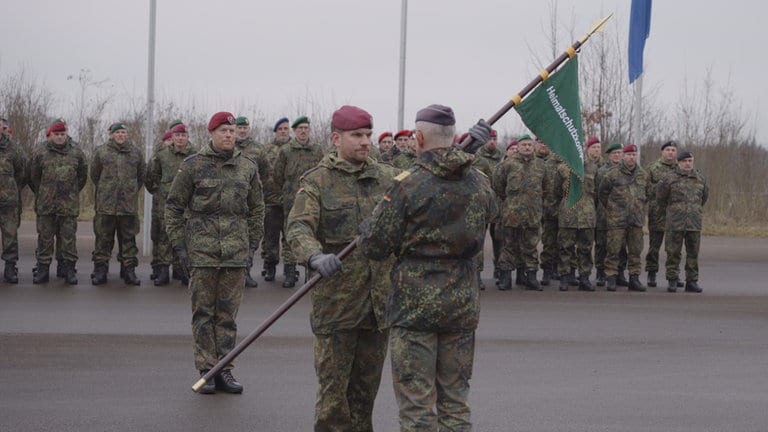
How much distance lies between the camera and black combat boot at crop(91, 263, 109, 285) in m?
14.4

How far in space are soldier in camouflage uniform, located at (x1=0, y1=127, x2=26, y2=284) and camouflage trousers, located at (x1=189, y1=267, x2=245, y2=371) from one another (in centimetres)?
709

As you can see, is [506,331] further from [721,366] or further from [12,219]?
[12,219]

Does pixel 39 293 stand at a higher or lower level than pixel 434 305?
lower

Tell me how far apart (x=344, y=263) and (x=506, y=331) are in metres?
5.35

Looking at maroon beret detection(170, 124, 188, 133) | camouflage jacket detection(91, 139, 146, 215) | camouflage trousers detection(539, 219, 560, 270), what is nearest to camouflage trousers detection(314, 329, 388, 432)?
maroon beret detection(170, 124, 188, 133)

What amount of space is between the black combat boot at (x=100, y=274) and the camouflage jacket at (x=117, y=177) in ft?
2.36

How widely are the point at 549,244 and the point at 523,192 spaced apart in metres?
1.45

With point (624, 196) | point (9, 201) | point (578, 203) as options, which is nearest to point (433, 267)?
point (578, 203)

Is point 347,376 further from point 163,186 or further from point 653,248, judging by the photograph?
point 653,248

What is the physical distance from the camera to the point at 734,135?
3081cm

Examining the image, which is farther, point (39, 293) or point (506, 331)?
point (39, 293)

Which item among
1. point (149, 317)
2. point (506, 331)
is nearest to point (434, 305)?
point (506, 331)

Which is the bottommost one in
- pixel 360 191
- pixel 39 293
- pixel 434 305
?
pixel 39 293

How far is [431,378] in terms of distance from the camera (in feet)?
18.0
